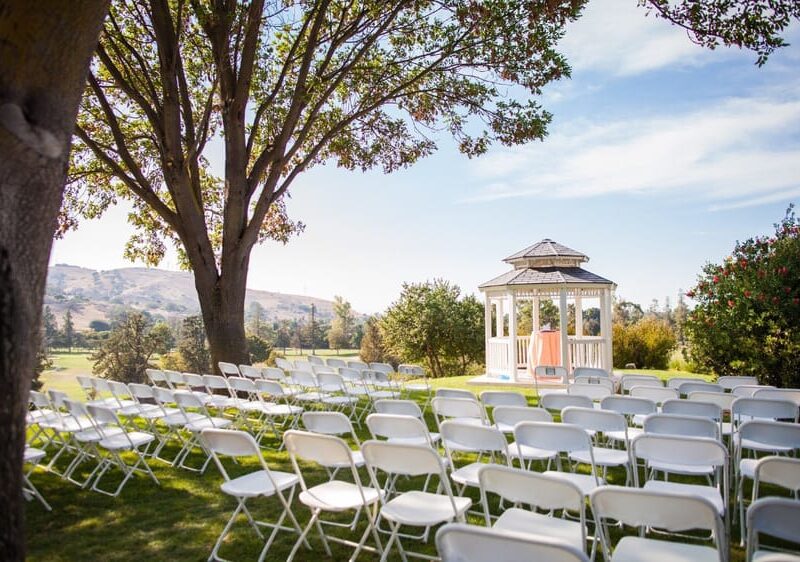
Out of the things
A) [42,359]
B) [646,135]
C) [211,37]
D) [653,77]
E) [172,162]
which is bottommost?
[42,359]

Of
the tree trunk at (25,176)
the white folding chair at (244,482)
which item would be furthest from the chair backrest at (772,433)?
the tree trunk at (25,176)

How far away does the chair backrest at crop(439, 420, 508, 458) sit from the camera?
3389mm

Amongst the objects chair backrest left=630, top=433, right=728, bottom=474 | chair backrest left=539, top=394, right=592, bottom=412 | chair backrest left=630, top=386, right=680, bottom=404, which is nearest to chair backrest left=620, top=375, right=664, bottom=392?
chair backrest left=630, top=386, right=680, bottom=404

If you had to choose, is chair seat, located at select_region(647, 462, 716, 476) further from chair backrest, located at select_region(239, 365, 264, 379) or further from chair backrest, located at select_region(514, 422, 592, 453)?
chair backrest, located at select_region(239, 365, 264, 379)

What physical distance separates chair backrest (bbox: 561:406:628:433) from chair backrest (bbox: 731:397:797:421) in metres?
1.45

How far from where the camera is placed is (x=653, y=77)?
15.5 metres

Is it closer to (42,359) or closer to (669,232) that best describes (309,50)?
(42,359)

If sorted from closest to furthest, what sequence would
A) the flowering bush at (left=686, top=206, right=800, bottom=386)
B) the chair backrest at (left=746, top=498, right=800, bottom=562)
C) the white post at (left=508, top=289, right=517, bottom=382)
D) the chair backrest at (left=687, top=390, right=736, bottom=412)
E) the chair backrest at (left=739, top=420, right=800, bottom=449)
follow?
the chair backrest at (left=746, top=498, right=800, bottom=562) < the chair backrest at (left=739, top=420, right=800, bottom=449) < the chair backrest at (left=687, top=390, right=736, bottom=412) < the flowering bush at (left=686, top=206, right=800, bottom=386) < the white post at (left=508, top=289, right=517, bottom=382)

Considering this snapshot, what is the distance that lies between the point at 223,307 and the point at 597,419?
703cm

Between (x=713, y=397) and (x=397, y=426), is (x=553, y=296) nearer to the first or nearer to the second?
(x=713, y=397)

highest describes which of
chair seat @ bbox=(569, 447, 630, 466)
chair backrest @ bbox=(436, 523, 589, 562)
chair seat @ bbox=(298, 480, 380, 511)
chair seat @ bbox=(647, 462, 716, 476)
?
chair backrest @ bbox=(436, 523, 589, 562)

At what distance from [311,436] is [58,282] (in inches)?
3301

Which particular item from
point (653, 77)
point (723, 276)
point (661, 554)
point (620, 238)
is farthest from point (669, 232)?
point (661, 554)

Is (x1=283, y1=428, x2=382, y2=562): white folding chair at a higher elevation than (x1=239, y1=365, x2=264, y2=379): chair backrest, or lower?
lower
